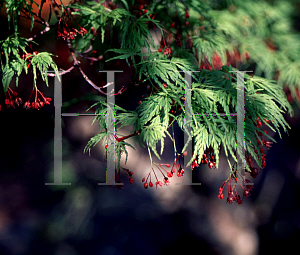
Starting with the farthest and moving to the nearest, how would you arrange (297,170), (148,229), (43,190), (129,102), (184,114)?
(297,170) → (148,229) → (43,190) → (129,102) → (184,114)

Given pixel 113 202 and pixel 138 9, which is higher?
pixel 138 9

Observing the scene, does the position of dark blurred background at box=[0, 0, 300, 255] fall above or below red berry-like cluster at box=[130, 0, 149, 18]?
below

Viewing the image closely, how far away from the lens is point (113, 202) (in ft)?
Result: 5.47

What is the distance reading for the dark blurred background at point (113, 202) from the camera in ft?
4.95

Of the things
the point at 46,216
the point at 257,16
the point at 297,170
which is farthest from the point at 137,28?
the point at 297,170

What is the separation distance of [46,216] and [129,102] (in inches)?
36.6

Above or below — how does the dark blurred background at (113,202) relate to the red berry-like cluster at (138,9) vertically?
below

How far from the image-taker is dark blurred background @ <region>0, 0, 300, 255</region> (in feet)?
4.95

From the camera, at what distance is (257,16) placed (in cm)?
121

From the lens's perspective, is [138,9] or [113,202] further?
[113,202]

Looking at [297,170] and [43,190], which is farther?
[297,170]

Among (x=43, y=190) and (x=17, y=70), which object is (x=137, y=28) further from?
(x=43, y=190)

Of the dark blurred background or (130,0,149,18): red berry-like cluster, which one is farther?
the dark blurred background

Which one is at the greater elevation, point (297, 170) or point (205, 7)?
point (205, 7)
